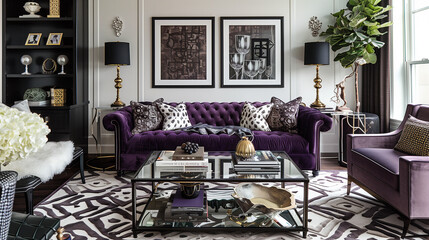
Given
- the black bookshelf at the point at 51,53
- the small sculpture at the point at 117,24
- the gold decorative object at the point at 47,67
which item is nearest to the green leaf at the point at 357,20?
the small sculpture at the point at 117,24

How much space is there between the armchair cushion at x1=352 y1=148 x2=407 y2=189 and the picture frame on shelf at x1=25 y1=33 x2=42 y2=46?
4240 millimetres

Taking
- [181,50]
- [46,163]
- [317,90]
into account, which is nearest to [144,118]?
[181,50]

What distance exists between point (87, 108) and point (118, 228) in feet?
9.48

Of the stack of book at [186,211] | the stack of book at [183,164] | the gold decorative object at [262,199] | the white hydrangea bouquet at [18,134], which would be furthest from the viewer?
the stack of book at [183,164]

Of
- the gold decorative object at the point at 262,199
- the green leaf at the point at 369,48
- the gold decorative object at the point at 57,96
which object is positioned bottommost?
the gold decorative object at the point at 262,199

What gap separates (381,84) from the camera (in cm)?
426

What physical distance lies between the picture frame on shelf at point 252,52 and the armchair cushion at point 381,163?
2.09 m

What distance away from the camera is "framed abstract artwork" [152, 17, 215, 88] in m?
4.73

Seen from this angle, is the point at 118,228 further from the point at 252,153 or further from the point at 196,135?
the point at 196,135

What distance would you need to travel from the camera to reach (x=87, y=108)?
4789 millimetres

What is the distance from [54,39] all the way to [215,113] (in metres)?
2.45

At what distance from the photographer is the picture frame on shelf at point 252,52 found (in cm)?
473

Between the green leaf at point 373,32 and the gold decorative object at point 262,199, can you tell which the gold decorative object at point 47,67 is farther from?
the green leaf at point 373,32

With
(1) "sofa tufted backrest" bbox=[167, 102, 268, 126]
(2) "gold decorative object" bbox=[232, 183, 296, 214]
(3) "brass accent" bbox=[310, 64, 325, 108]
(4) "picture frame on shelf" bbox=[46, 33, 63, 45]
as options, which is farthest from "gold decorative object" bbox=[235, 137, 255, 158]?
(4) "picture frame on shelf" bbox=[46, 33, 63, 45]
